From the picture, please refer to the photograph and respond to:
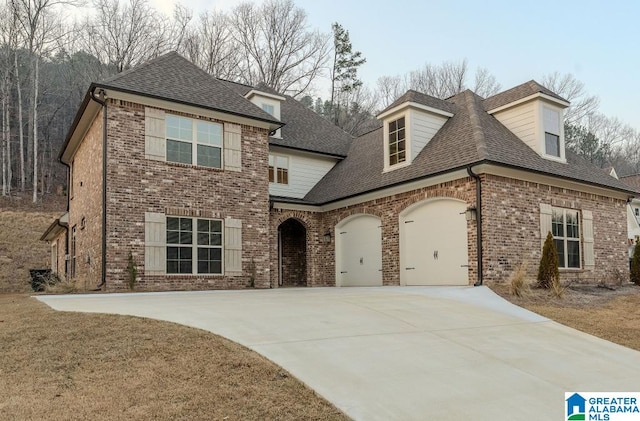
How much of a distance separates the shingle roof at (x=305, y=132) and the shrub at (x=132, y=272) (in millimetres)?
6841

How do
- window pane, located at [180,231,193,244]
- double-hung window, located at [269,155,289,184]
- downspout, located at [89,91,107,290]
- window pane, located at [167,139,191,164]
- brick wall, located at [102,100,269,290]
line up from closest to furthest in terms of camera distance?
downspout, located at [89,91,107,290] → brick wall, located at [102,100,269,290] → window pane, located at [180,231,193,244] → window pane, located at [167,139,191,164] → double-hung window, located at [269,155,289,184]

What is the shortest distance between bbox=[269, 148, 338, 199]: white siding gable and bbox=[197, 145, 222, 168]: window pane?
3.68 m

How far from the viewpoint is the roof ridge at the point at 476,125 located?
12830 millimetres

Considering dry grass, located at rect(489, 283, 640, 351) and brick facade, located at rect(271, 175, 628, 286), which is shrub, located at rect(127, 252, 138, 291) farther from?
dry grass, located at rect(489, 283, 640, 351)

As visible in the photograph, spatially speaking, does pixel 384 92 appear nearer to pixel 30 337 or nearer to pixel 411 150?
pixel 411 150

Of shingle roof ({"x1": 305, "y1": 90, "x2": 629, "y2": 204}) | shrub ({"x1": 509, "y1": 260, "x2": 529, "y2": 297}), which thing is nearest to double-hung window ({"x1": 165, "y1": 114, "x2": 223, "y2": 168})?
shingle roof ({"x1": 305, "y1": 90, "x2": 629, "y2": 204})

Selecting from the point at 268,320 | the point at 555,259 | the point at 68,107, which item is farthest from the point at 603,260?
the point at 68,107

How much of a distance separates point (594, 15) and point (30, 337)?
13.0 meters

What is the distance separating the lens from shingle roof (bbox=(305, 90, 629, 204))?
524 inches

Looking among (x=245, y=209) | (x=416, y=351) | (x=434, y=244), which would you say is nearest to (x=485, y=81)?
(x=434, y=244)

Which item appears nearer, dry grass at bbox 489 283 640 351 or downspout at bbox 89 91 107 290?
dry grass at bbox 489 283 640 351

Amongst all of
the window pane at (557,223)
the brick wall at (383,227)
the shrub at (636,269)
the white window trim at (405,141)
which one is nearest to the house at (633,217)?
the shrub at (636,269)

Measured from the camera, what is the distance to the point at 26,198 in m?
33.1

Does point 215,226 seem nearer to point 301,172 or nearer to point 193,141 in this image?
point 193,141
